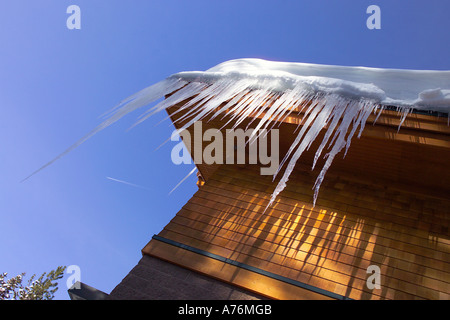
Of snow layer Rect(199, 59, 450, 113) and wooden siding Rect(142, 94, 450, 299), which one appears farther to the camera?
snow layer Rect(199, 59, 450, 113)

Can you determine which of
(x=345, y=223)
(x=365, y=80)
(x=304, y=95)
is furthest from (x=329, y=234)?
(x=365, y=80)

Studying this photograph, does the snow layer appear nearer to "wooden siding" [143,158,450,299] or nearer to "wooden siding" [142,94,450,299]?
"wooden siding" [142,94,450,299]

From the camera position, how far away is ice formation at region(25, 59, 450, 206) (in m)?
2.74

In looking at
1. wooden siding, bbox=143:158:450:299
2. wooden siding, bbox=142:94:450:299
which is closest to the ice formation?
wooden siding, bbox=142:94:450:299

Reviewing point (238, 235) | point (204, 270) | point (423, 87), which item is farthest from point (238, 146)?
point (423, 87)

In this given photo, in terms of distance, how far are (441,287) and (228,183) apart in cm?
204

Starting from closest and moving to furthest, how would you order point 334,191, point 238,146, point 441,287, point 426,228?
point 441,287 → point 426,228 → point 334,191 → point 238,146

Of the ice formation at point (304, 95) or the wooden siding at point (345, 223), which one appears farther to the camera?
the ice formation at point (304, 95)

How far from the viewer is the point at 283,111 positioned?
9.82ft

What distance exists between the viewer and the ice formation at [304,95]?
2742mm

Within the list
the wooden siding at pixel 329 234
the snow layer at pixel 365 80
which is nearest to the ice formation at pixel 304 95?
the snow layer at pixel 365 80

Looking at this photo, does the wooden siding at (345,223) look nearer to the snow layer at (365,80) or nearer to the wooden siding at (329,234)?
the wooden siding at (329,234)

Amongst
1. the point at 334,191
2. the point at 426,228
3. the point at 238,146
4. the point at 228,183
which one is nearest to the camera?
the point at 426,228
